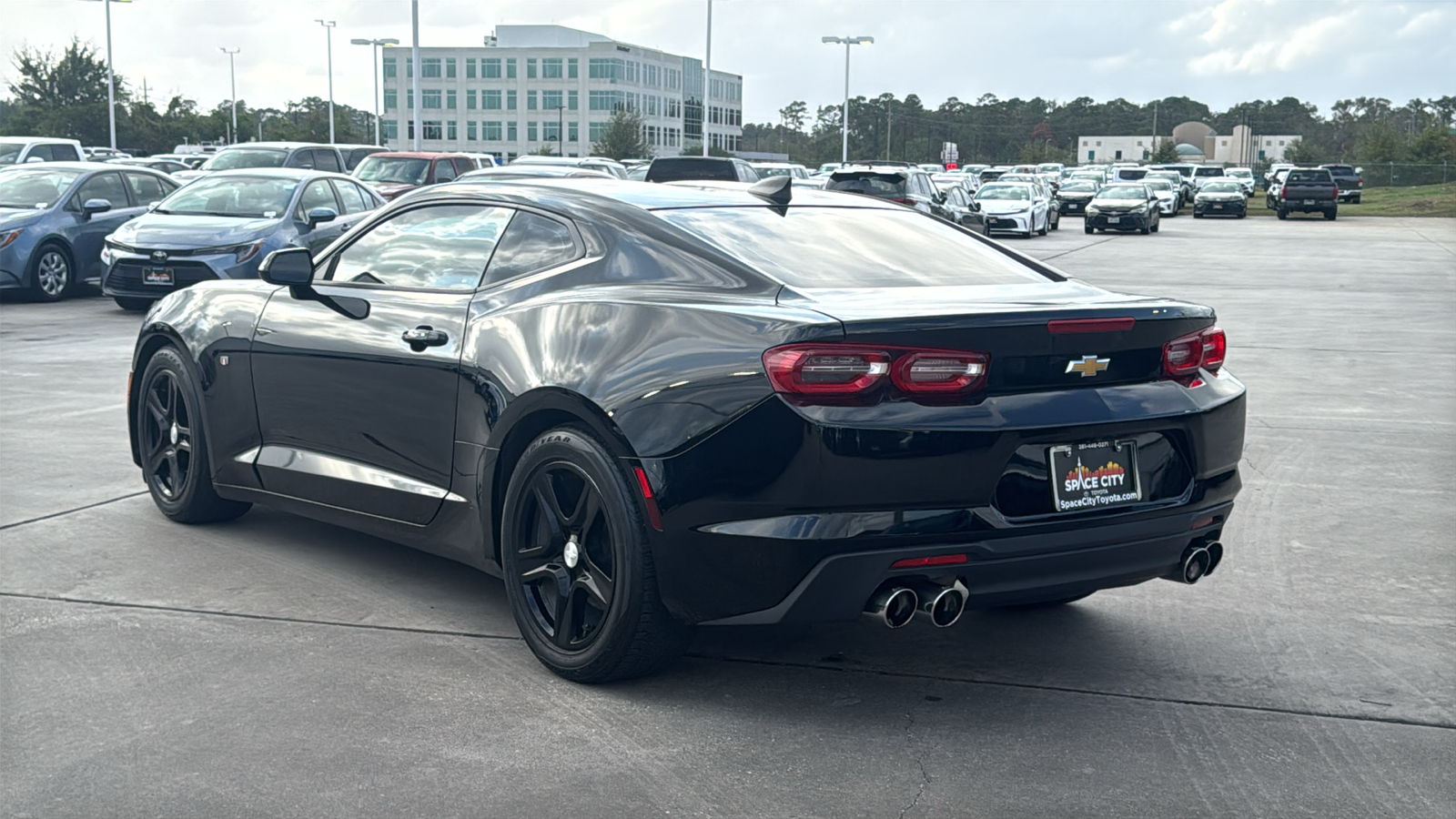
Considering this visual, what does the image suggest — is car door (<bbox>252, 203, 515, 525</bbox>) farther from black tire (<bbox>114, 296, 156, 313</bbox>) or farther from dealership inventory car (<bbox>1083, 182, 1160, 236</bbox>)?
dealership inventory car (<bbox>1083, 182, 1160, 236</bbox>)

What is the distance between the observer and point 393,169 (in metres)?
26.8

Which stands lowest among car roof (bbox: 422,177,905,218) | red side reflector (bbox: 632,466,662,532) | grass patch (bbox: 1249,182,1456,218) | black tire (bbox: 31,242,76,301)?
black tire (bbox: 31,242,76,301)

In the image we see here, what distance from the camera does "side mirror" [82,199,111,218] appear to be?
17.9 m

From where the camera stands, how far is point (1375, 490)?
7.70 meters

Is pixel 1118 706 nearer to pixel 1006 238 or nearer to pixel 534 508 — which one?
pixel 534 508

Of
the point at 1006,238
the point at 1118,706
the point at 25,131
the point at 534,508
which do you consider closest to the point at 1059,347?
the point at 1118,706

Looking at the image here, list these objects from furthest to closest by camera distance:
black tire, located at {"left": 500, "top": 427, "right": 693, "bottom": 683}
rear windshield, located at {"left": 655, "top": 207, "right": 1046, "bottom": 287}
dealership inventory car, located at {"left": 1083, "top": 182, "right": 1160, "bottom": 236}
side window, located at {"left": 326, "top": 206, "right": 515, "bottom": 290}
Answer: dealership inventory car, located at {"left": 1083, "top": 182, "right": 1160, "bottom": 236}, side window, located at {"left": 326, "top": 206, "right": 515, "bottom": 290}, rear windshield, located at {"left": 655, "top": 207, "right": 1046, "bottom": 287}, black tire, located at {"left": 500, "top": 427, "right": 693, "bottom": 683}

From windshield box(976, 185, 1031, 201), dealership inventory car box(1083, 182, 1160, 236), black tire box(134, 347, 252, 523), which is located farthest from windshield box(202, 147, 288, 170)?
dealership inventory car box(1083, 182, 1160, 236)

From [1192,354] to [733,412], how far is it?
1476mm

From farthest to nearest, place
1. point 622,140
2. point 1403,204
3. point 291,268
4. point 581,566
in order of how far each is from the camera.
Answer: point 622,140 < point 1403,204 < point 291,268 < point 581,566

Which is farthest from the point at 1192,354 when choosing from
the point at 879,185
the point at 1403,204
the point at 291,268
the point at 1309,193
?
the point at 1403,204

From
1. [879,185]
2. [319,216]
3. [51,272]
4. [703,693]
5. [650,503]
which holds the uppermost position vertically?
[879,185]

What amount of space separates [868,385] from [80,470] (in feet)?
16.9

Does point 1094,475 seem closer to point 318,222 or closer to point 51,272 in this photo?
point 318,222
